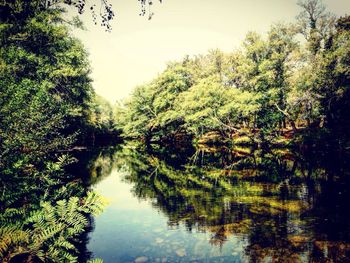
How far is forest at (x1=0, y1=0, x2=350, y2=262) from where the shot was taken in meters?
4.88

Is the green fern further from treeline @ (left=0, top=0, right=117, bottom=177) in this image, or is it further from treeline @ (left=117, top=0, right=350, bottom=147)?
treeline @ (left=117, top=0, right=350, bottom=147)

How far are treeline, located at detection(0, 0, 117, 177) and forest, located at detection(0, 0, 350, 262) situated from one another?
0.20 feet

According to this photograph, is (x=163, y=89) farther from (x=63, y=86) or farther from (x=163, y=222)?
(x=163, y=222)

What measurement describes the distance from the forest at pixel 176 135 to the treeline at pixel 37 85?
62 millimetres

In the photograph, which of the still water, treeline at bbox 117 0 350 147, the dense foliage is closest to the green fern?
the dense foliage

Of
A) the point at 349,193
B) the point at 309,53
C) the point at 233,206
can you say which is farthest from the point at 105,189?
the point at 309,53

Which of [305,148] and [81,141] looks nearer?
[305,148]

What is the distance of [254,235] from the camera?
361 inches

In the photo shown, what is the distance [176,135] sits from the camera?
195 ft

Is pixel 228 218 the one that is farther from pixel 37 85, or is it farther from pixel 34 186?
pixel 37 85

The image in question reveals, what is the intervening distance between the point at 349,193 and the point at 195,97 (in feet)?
95.4

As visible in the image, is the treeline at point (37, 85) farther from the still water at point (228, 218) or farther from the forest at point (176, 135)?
the still water at point (228, 218)

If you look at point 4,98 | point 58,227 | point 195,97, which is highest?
point 195,97

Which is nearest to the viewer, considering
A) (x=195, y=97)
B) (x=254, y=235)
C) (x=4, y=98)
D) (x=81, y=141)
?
(x=4, y=98)
